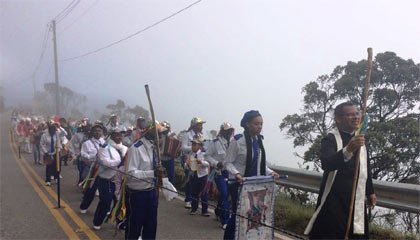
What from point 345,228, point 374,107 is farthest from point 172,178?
point 345,228

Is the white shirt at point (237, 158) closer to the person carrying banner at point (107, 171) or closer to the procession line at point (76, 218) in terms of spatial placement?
the person carrying banner at point (107, 171)

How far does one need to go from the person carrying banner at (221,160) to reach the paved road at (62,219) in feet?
1.03

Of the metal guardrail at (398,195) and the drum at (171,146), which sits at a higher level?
the drum at (171,146)

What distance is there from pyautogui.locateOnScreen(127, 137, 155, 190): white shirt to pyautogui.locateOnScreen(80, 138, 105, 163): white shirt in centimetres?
333

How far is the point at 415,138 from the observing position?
873 cm

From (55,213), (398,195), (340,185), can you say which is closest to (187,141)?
(55,213)

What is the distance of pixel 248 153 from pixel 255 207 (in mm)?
788

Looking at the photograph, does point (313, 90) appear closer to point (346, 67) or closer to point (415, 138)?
point (346, 67)

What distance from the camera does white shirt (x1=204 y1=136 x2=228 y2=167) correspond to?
7746 mm

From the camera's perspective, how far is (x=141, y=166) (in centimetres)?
502

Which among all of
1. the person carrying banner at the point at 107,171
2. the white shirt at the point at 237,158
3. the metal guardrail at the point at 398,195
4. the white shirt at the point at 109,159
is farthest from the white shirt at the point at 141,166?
the metal guardrail at the point at 398,195

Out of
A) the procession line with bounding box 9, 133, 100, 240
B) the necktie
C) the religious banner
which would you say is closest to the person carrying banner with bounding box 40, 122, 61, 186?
the procession line with bounding box 9, 133, 100, 240

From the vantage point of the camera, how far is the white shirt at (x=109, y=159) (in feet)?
22.2

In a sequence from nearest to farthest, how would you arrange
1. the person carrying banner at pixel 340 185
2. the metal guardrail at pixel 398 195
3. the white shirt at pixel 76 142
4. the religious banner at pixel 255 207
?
the person carrying banner at pixel 340 185 < the religious banner at pixel 255 207 < the metal guardrail at pixel 398 195 < the white shirt at pixel 76 142
